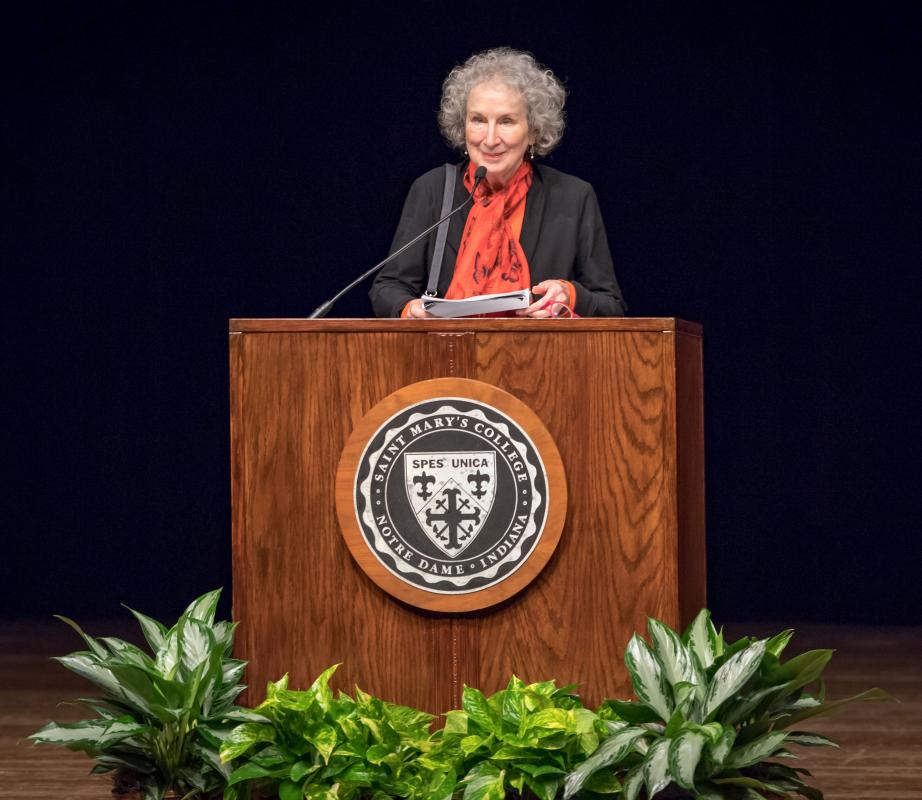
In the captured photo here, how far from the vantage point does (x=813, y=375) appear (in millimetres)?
4719

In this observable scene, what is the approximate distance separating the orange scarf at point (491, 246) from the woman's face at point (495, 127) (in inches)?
1.3

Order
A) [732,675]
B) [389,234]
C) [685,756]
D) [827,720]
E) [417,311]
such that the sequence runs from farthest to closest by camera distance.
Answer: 1. [389,234]
2. [827,720]
3. [417,311]
4. [732,675]
5. [685,756]

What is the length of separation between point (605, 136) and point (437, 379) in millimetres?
2994

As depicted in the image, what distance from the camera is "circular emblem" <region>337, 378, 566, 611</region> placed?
1.91m

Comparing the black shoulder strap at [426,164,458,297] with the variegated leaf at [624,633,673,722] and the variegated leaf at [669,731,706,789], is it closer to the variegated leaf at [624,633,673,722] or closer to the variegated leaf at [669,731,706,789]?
the variegated leaf at [624,633,673,722]

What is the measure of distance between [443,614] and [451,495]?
167 mm

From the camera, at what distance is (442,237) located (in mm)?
2482

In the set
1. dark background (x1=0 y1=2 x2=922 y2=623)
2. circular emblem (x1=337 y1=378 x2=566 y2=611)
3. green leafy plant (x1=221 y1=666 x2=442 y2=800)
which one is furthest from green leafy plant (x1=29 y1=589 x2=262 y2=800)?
dark background (x1=0 y1=2 x2=922 y2=623)

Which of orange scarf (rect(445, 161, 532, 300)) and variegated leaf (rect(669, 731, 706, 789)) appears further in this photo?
orange scarf (rect(445, 161, 532, 300))

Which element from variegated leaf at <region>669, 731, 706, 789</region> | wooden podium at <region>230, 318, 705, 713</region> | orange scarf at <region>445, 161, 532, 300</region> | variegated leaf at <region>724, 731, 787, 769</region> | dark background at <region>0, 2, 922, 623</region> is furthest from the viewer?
dark background at <region>0, 2, 922, 623</region>

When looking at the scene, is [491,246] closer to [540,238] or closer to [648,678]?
[540,238]

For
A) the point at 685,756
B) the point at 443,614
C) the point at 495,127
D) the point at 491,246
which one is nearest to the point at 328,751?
the point at 443,614

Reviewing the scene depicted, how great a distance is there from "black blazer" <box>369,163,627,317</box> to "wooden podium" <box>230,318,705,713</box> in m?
0.52

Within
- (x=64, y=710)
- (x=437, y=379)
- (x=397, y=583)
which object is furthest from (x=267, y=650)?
(x=64, y=710)
